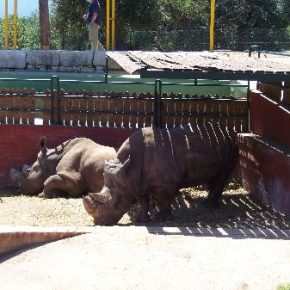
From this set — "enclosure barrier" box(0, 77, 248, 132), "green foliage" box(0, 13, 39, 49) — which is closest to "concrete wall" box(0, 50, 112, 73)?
"enclosure barrier" box(0, 77, 248, 132)

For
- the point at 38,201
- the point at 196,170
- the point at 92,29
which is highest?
the point at 92,29

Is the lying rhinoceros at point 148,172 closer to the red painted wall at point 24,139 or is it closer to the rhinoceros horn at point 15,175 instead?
the red painted wall at point 24,139

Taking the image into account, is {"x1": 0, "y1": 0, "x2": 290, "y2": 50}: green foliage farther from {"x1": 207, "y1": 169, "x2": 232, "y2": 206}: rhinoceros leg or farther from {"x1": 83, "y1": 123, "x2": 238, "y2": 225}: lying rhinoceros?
{"x1": 83, "y1": 123, "x2": 238, "y2": 225}: lying rhinoceros

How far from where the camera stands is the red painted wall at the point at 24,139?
48.3 ft

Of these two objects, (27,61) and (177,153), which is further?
(27,61)

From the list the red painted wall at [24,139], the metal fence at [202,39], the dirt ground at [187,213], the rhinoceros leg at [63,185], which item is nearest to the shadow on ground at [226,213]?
the dirt ground at [187,213]

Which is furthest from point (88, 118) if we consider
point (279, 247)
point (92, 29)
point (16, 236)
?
point (92, 29)

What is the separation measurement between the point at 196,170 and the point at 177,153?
0.44 metres

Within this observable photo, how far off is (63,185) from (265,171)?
12.3ft

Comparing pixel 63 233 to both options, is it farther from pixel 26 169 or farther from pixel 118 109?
pixel 118 109

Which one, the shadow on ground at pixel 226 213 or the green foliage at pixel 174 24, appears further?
the green foliage at pixel 174 24

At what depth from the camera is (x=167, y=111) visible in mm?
14617

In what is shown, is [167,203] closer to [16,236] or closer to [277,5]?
[16,236]

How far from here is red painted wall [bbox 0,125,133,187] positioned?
14.7 metres
